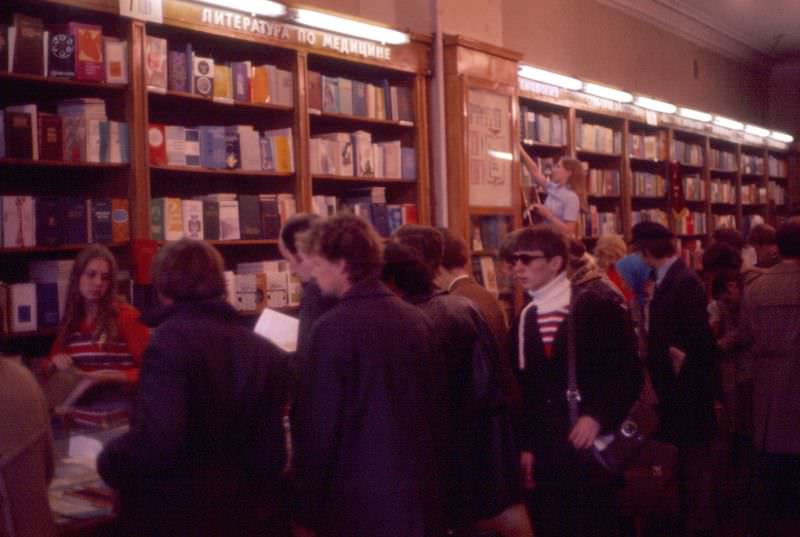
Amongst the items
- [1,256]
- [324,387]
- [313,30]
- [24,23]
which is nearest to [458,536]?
[324,387]

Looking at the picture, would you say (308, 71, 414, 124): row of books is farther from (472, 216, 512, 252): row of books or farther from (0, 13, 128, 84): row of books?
(0, 13, 128, 84): row of books

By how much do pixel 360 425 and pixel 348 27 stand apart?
3.74 metres

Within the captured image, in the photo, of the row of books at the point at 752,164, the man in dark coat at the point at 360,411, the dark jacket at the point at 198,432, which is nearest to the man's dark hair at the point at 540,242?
the man in dark coat at the point at 360,411

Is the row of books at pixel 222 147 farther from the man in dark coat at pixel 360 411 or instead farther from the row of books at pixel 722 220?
the row of books at pixel 722 220

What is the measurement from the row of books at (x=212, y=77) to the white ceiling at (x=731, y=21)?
557cm

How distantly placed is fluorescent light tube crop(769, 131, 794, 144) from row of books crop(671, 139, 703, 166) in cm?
258

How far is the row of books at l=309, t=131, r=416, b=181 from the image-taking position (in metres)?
6.25

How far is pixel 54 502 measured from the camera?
2953 millimetres

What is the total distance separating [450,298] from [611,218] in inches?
265

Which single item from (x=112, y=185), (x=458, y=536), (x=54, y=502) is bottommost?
(x=458, y=536)

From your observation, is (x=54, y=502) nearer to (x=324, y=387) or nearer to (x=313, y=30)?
(x=324, y=387)

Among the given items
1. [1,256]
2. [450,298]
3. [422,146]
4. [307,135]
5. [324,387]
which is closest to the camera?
[324,387]

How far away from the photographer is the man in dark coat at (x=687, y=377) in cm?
475

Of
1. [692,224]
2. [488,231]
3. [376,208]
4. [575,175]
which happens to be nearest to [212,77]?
[376,208]
